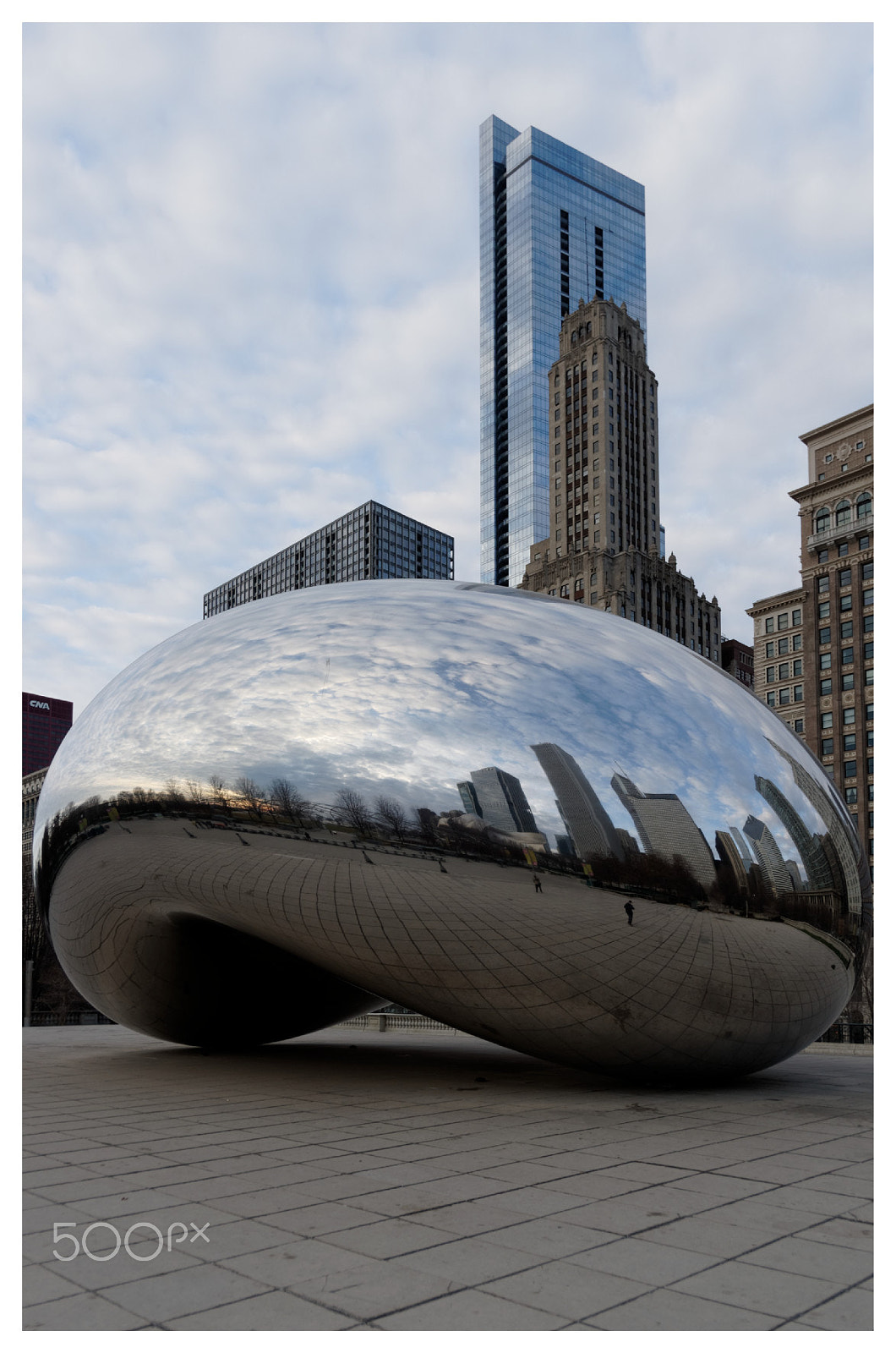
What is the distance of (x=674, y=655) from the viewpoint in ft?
33.7

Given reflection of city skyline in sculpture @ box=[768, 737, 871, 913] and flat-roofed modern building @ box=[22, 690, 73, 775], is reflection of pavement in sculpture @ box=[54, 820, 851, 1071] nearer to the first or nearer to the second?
reflection of city skyline in sculpture @ box=[768, 737, 871, 913]

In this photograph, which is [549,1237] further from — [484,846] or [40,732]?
[40,732]

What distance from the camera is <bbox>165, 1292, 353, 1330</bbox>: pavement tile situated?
3.89m

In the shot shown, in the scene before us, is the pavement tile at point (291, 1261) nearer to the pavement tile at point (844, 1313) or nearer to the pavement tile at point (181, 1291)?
the pavement tile at point (181, 1291)

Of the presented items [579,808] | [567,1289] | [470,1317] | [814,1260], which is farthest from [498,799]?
[470,1317]

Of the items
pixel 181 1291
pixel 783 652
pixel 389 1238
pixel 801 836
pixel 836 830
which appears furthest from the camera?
pixel 783 652

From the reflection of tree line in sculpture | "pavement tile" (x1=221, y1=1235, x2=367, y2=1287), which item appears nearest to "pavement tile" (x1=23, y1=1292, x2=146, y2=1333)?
"pavement tile" (x1=221, y1=1235, x2=367, y2=1287)

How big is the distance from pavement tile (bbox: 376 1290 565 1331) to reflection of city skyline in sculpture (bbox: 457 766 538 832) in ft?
15.4

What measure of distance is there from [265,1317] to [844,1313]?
222 centimetres

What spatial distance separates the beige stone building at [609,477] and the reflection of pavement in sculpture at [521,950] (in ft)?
384

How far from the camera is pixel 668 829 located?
880 centimetres

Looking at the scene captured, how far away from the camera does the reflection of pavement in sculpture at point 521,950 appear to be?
8.84 m

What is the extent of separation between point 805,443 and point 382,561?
102832 millimetres

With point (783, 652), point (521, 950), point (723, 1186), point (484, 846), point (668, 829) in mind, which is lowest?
point (723, 1186)
